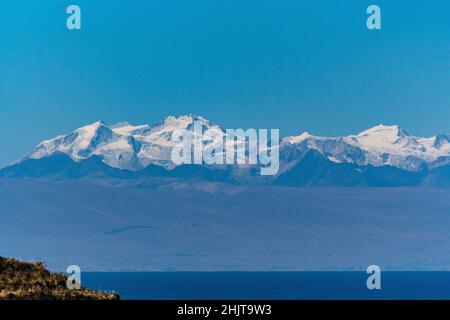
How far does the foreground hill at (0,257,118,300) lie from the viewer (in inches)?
1772

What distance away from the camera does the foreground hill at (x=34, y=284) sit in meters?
45.0

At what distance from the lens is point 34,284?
4825cm
